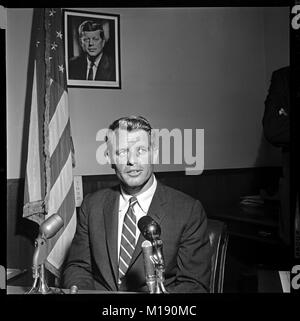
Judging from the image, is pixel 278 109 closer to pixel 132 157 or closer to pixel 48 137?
pixel 132 157

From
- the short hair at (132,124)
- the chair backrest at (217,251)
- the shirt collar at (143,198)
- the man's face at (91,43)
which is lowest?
the chair backrest at (217,251)

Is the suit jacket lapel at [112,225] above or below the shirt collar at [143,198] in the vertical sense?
below

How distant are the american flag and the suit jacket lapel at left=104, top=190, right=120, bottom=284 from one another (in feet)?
0.64

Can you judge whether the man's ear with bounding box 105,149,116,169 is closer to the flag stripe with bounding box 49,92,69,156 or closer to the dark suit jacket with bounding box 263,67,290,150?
the flag stripe with bounding box 49,92,69,156

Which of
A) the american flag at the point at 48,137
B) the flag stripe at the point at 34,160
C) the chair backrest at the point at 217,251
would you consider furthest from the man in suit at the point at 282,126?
the flag stripe at the point at 34,160

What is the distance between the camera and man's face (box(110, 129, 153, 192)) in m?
1.22

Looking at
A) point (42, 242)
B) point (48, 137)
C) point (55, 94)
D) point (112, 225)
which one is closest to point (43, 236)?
point (42, 242)

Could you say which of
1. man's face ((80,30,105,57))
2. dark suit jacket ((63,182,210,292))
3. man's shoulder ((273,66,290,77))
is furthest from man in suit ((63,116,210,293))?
man's shoulder ((273,66,290,77))

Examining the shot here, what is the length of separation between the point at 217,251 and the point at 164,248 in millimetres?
187

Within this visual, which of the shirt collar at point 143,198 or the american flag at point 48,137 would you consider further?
the american flag at point 48,137

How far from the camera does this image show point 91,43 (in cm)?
135

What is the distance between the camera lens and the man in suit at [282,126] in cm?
124

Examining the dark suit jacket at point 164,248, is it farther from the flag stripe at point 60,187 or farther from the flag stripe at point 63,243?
the flag stripe at point 60,187

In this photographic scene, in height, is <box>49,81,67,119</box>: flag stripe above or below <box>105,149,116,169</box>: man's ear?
above
